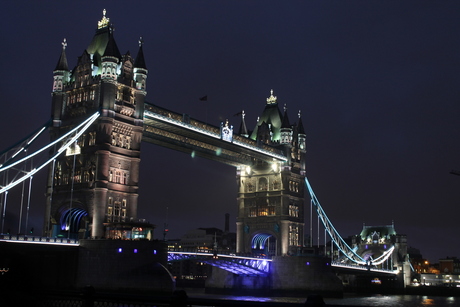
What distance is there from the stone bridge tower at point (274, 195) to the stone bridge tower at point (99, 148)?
2930cm

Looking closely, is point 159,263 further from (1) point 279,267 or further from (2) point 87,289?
(2) point 87,289

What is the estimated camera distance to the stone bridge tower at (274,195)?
8894cm

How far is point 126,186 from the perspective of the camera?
61094 mm

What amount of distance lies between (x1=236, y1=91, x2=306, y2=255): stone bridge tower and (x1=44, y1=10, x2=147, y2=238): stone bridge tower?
29.3 meters

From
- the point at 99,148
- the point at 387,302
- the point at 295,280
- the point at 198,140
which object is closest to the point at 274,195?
the point at 295,280

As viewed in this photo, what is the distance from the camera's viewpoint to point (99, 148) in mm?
58656

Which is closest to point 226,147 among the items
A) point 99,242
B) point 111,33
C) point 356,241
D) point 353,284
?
point 111,33

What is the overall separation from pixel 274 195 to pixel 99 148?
37.7m

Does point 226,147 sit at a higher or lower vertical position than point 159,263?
higher

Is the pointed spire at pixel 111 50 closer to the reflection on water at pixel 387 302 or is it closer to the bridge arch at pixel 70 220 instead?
the bridge arch at pixel 70 220

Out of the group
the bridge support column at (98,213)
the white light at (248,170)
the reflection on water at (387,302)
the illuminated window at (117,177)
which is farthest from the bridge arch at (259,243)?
the bridge support column at (98,213)

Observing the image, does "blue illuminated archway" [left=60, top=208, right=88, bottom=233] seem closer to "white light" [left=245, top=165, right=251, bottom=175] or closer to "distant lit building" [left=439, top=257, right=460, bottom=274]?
"white light" [left=245, top=165, right=251, bottom=175]

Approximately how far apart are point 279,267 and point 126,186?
31293mm

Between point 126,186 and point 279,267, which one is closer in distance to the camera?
point 126,186
